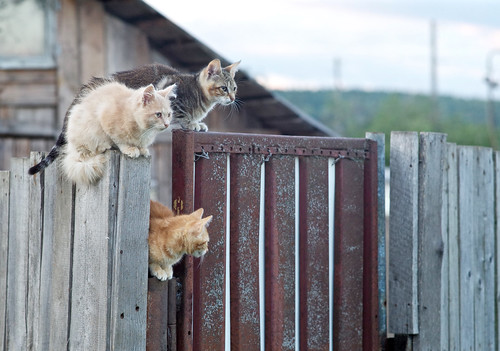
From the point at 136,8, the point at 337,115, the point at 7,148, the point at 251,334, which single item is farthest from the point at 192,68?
the point at 337,115

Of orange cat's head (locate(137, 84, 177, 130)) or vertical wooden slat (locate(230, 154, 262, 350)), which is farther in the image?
vertical wooden slat (locate(230, 154, 262, 350))

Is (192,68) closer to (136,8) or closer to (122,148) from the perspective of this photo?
(136,8)

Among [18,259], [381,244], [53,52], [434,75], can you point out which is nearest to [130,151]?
[18,259]

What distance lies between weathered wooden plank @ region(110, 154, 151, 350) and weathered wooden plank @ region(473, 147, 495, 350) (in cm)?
320

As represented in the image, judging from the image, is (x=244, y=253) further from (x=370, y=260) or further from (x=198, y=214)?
(x=370, y=260)

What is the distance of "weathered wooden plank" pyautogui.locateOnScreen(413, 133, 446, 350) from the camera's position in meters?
5.03

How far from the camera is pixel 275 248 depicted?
14.9 ft

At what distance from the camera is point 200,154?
4238mm

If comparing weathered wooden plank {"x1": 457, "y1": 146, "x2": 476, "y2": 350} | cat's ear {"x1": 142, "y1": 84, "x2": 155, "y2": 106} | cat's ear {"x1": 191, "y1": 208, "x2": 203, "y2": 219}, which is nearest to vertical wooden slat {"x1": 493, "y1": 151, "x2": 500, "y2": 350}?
weathered wooden plank {"x1": 457, "y1": 146, "x2": 476, "y2": 350}

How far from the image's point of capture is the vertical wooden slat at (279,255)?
4520mm

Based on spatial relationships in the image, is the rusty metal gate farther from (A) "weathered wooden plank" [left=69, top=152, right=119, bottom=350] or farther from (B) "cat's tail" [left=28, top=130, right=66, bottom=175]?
(B) "cat's tail" [left=28, top=130, right=66, bottom=175]

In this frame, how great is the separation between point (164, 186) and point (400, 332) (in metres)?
6.31

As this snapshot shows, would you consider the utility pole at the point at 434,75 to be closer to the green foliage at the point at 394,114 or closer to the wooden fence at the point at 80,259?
the green foliage at the point at 394,114

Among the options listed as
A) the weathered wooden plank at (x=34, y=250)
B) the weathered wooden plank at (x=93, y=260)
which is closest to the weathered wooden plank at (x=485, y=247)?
the weathered wooden plank at (x=93, y=260)
